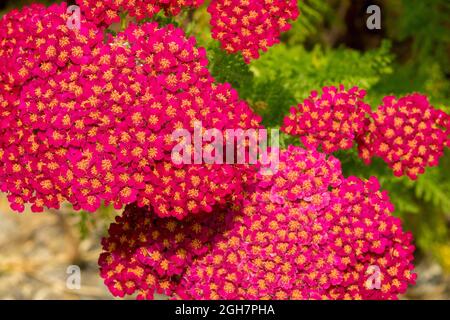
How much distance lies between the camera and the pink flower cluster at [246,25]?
205 centimetres

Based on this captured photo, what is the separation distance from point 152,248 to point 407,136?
849 mm

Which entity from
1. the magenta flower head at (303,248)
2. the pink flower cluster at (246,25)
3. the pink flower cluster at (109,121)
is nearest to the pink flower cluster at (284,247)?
the magenta flower head at (303,248)

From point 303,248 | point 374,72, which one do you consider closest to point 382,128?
point 303,248

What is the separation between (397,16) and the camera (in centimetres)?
447

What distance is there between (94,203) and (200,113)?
1.14ft

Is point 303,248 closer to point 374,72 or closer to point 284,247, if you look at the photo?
point 284,247

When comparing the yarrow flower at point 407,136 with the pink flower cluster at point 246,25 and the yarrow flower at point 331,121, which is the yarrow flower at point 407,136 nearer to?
the yarrow flower at point 331,121

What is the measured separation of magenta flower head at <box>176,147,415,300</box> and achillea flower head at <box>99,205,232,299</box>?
0.05 meters

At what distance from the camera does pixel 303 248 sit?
2.01 m

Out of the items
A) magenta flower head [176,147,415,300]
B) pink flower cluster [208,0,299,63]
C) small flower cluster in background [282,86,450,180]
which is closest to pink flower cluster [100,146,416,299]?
magenta flower head [176,147,415,300]

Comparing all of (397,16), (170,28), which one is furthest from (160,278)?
(397,16)

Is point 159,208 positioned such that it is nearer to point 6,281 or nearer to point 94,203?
point 94,203

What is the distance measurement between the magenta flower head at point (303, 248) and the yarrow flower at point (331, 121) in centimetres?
10

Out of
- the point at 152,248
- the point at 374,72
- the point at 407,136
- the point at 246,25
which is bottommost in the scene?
the point at 152,248
